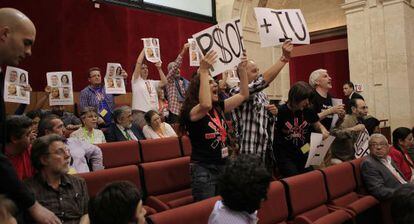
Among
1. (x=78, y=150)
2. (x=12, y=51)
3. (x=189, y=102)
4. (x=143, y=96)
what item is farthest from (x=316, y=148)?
(x=143, y=96)

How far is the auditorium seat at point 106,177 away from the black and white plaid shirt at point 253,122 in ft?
2.62

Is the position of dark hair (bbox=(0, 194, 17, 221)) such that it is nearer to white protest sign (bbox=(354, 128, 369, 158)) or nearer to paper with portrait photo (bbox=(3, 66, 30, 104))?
paper with portrait photo (bbox=(3, 66, 30, 104))

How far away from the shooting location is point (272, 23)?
307cm

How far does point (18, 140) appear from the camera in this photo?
226 centimetres

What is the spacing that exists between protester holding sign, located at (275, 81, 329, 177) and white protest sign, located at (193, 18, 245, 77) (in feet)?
1.93

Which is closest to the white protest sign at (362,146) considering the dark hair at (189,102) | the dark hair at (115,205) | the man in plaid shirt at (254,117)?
the man in plaid shirt at (254,117)

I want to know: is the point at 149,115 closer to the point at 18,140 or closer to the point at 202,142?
the point at 202,142

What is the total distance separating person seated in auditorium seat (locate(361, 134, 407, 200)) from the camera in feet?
11.5

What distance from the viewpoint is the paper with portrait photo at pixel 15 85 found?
365cm

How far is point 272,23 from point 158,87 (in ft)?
8.76

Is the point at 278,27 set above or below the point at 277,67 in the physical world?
above

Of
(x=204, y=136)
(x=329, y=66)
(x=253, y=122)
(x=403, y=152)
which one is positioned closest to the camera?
(x=204, y=136)

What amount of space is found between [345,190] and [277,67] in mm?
1322

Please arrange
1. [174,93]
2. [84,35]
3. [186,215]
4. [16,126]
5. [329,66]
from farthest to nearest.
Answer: [329,66] → [84,35] → [174,93] → [16,126] → [186,215]
